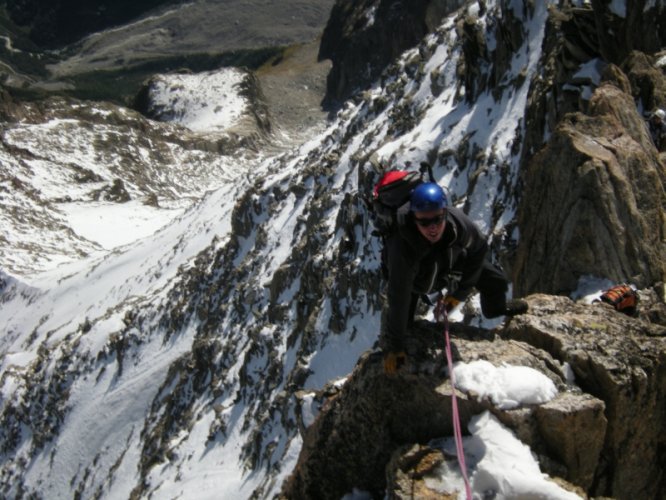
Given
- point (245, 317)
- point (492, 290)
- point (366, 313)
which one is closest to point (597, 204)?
point (492, 290)

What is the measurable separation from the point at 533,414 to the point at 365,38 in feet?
335

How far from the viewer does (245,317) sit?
94.2 ft

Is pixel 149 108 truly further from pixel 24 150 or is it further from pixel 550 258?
pixel 550 258

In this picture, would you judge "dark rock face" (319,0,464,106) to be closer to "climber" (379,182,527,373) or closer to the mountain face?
the mountain face

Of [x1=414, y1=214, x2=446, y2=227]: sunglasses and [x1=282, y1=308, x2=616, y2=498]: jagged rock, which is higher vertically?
[x1=414, y1=214, x2=446, y2=227]: sunglasses

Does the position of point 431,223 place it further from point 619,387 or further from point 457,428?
point 619,387

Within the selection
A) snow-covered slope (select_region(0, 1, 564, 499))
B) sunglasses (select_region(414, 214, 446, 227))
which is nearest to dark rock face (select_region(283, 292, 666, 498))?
sunglasses (select_region(414, 214, 446, 227))

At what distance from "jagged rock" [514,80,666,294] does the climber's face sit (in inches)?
161

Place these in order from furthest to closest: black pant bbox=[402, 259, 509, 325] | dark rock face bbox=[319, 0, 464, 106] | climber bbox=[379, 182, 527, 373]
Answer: dark rock face bbox=[319, 0, 464, 106] → black pant bbox=[402, 259, 509, 325] → climber bbox=[379, 182, 527, 373]

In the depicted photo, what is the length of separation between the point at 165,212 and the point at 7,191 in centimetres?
2170

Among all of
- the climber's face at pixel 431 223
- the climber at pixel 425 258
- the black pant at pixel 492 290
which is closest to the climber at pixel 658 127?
the black pant at pixel 492 290

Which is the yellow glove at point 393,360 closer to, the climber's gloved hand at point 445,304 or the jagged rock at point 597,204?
the climber's gloved hand at point 445,304

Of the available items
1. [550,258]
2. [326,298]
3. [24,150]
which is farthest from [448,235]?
[24,150]

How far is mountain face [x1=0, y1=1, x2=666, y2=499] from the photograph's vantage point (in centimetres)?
595
